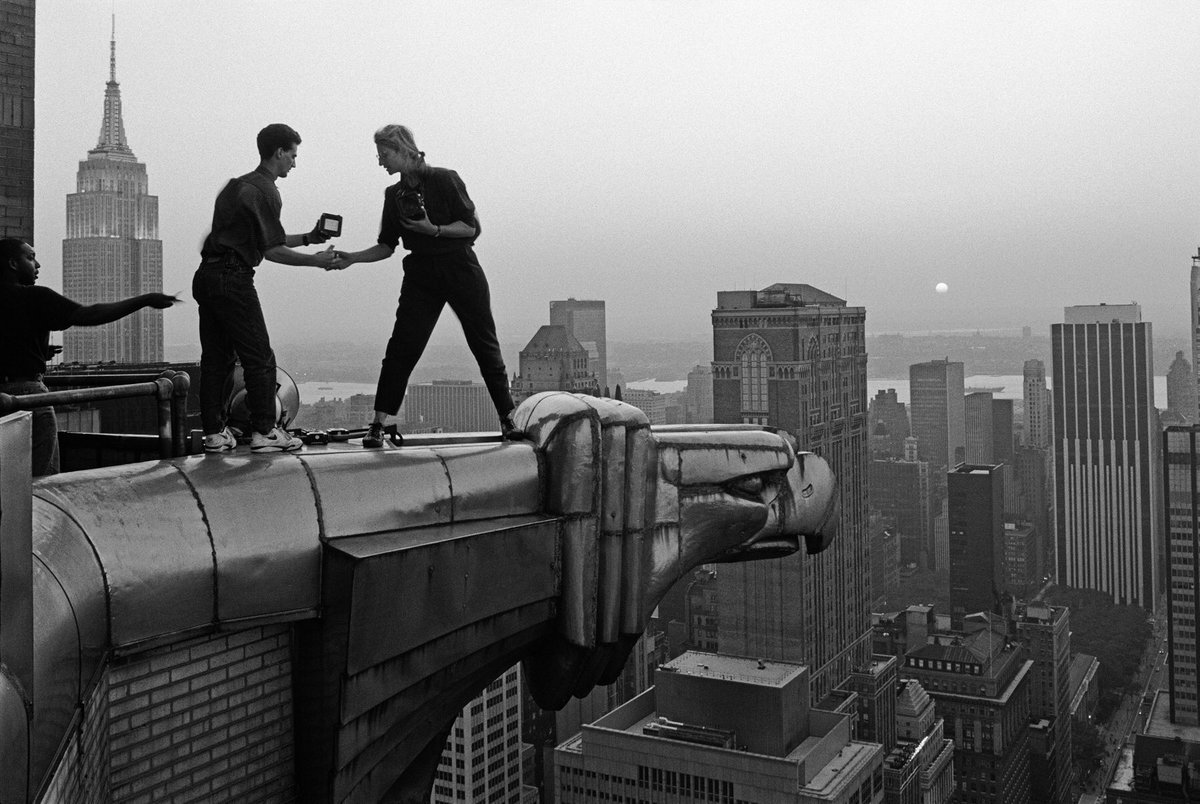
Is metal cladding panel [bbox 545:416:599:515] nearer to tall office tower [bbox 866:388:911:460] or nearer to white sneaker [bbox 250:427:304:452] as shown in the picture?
white sneaker [bbox 250:427:304:452]

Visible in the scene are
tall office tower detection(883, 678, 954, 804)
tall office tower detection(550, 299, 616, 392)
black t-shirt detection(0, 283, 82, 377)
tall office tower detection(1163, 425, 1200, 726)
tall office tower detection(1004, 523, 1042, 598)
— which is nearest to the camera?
black t-shirt detection(0, 283, 82, 377)

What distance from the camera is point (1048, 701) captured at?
8400 centimetres

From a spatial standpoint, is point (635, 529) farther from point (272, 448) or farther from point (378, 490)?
point (272, 448)

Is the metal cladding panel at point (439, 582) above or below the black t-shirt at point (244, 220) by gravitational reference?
below

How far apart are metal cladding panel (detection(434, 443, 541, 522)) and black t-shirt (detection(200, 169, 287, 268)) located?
1.53m

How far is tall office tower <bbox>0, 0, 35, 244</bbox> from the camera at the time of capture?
16547 mm

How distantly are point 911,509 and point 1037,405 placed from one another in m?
18.8

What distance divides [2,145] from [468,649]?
14.0 metres

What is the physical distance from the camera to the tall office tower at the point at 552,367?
103 feet

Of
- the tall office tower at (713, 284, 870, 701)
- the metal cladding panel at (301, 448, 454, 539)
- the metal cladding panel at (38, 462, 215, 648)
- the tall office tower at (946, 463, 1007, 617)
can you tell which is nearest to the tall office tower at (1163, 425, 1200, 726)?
the tall office tower at (946, 463, 1007, 617)

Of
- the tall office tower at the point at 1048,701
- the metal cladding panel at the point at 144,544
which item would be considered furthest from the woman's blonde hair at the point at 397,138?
the tall office tower at the point at 1048,701

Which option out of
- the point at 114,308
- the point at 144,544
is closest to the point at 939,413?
the point at 114,308

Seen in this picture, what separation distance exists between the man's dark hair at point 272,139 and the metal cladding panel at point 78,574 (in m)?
2.58

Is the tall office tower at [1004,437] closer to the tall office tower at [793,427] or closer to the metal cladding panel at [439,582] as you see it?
the tall office tower at [793,427]
